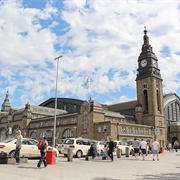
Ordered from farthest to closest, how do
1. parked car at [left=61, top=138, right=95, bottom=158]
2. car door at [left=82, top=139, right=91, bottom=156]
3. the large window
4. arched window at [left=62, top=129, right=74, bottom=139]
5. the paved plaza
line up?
the large window, arched window at [left=62, top=129, right=74, bottom=139], car door at [left=82, top=139, right=91, bottom=156], parked car at [left=61, top=138, right=95, bottom=158], the paved plaza

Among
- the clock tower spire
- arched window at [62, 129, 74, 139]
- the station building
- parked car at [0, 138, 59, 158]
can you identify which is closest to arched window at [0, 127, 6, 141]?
the station building

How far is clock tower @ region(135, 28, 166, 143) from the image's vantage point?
65250 millimetres

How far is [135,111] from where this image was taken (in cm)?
6838

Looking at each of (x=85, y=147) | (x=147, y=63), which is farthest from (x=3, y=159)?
(x=147, y=63)

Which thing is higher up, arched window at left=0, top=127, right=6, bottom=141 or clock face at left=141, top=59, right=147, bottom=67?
clock face at left=141, top=59, right=147, bottom=67

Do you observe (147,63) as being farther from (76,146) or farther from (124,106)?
(76,146)

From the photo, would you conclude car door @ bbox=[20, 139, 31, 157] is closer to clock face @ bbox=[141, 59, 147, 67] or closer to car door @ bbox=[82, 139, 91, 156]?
car door @ bbox=[82, 139, 91, 156]

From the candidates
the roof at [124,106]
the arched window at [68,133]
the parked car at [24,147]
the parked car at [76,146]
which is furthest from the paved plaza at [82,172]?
the roof at [124,106]

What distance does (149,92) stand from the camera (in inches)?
2657

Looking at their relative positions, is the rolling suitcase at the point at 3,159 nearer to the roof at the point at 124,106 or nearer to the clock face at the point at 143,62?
the clock face at the point at 143,62

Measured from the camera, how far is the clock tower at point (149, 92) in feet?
214

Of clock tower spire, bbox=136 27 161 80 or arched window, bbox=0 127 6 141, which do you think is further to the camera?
arched window, bbox=0 127 6 141

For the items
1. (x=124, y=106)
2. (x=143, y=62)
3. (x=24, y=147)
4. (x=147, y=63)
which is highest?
(x=143, y=62)

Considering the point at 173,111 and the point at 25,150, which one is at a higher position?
the point at 173,111
